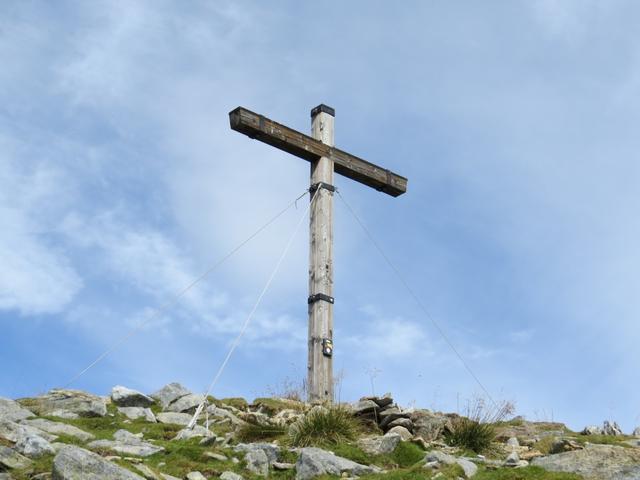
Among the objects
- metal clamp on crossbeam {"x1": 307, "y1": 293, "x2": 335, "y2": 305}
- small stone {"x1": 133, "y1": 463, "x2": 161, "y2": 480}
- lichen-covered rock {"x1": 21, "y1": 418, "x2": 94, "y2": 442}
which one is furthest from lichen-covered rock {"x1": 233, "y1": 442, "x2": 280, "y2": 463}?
metal clamp on crossbeam {"x1": 307, "y1": 293, "x2": 335, "y2": 305}

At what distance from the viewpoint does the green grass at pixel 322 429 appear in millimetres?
12141

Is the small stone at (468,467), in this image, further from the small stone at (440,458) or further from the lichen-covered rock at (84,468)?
Result: the lichen-covered rock at (84,468)

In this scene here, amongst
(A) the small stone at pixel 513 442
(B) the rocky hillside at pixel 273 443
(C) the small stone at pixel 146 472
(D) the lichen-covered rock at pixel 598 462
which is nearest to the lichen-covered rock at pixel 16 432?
(B) the rocky hillside at pixel 273 443

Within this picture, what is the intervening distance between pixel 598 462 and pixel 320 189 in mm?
7956

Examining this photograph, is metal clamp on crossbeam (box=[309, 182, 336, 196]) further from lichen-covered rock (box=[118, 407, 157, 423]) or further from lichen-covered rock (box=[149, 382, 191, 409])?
lichen-covered rock (box=[118, 407, 157, 423])

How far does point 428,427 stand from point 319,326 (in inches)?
119

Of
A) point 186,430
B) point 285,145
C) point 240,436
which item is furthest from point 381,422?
point 285,145

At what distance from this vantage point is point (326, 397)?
49.0 ft

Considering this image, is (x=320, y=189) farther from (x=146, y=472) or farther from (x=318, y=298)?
(x=146, y=472)

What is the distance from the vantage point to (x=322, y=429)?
12.3 m

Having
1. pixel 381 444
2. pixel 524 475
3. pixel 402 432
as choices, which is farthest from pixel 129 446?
pixel 524 475

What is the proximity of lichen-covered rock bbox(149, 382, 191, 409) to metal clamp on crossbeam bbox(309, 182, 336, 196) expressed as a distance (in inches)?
180

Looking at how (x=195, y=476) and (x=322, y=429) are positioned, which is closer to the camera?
(x=195, y=476)

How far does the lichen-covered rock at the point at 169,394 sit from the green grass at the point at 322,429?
3453mm
